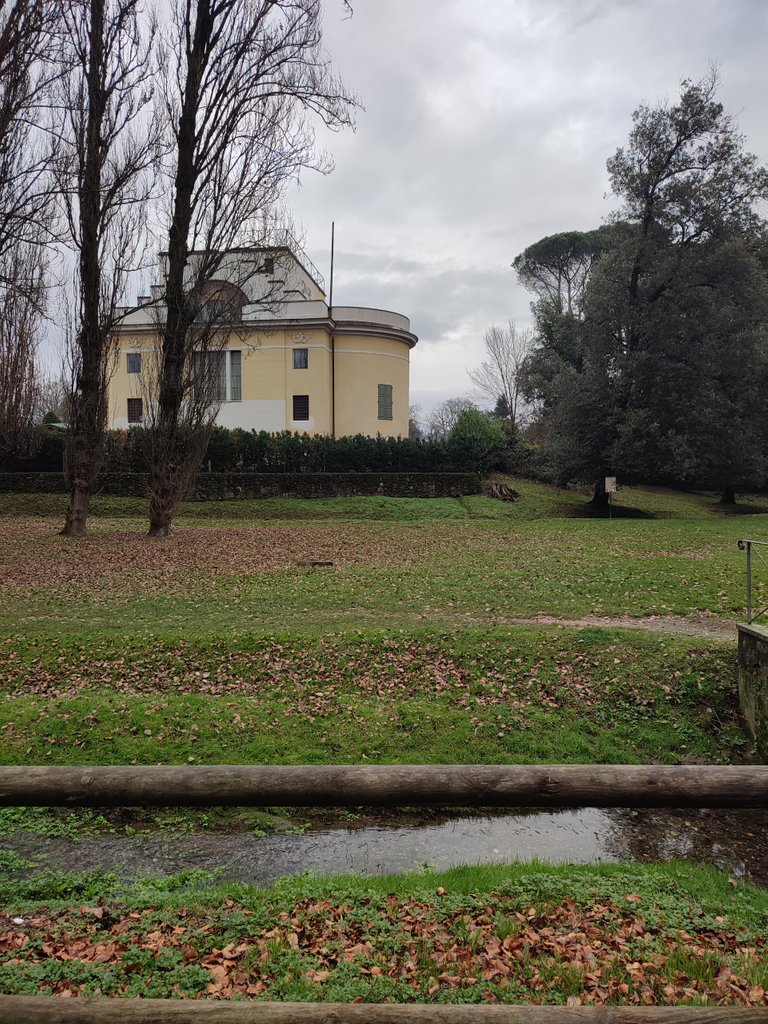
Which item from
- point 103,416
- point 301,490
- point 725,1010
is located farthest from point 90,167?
point 301,490

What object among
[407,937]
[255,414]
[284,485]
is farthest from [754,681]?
[255,414]

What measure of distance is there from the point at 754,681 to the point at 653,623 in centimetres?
316

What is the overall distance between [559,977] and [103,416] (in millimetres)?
18473

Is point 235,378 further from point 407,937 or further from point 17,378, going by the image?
point 407,937

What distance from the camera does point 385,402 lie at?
39969 millimetres

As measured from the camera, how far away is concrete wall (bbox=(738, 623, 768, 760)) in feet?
22.3

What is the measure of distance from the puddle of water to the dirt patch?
162 inches

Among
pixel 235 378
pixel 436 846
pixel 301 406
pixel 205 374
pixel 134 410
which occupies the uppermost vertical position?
pixel 235 378

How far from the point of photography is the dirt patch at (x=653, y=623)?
9633 mm

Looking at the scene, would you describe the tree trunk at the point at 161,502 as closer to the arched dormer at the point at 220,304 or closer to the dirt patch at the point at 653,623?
the arched dormer at the point at 220,304

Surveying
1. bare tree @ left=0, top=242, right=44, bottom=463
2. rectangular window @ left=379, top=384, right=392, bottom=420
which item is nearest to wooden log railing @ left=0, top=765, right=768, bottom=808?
bare tree @ left=0, top=242, right=44, bottom=463

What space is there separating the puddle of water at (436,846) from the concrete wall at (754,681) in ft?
4.09

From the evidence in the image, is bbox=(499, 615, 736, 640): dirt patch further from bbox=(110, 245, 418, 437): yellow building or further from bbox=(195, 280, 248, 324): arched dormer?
bbox=(110, 245, 418, 437): yellow building

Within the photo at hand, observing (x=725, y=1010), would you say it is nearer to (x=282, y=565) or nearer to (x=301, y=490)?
(x=282, y=565)
